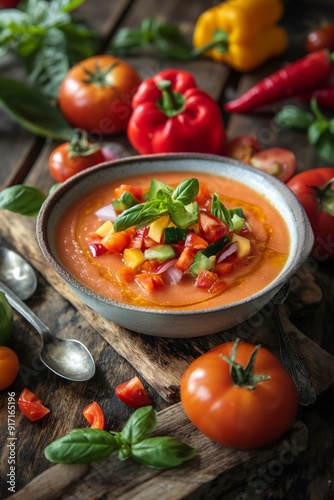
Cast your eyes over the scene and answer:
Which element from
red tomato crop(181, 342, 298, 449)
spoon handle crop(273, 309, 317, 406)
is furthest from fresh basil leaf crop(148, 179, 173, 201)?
red tomato crop(181, 342, 298, 449)

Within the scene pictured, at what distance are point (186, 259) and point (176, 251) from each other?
0.28ft

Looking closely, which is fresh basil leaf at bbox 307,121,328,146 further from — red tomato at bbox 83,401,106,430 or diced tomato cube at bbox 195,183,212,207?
red tomato at bbox 83,401,106,430

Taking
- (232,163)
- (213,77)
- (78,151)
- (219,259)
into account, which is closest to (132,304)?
(219,259)

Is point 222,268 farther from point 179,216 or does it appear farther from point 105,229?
point 105,229

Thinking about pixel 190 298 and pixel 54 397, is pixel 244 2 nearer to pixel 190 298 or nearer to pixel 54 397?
pixel 190 298

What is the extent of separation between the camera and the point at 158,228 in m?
2.98

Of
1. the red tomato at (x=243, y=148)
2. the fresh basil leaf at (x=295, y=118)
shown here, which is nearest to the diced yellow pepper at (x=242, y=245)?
the red tomato at (x=243, y=148)

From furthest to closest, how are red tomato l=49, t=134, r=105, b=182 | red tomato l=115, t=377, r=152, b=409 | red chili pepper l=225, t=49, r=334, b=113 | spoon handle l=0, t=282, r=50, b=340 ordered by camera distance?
1. red chili pepper l=225, t=49, r=334, b=113
2. red tomato l=49, t=134, r=105, b=182
3. spoon handle l=0, t=282, r=50, b=340
4. red tomato l=115, t=377, r=152, b=409

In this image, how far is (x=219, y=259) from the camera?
297 centimetres

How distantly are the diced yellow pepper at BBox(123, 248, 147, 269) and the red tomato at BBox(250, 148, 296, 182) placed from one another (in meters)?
1.29

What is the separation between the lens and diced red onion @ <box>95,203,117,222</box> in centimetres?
325

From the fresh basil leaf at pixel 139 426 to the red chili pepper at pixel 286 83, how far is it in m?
2.75

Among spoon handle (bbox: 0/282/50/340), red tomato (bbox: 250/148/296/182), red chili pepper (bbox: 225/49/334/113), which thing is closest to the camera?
spoon handle (bbox: 0/282/50/340)

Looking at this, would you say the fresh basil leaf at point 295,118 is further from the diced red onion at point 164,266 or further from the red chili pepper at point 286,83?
the diced red onion at point 164,266
